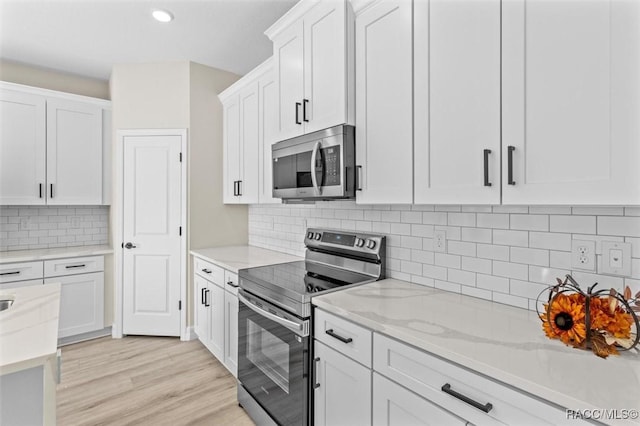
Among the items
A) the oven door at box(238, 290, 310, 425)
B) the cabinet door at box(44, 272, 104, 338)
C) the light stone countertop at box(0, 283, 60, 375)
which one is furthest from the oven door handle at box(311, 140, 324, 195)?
the cabinet door at box(44, 272, 104, 338)

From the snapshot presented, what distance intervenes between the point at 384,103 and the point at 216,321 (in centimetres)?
217

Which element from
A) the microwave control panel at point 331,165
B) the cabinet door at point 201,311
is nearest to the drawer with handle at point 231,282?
the cabinet door at point 201,311

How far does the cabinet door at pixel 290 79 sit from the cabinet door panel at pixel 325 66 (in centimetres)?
7

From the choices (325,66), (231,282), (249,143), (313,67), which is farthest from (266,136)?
(231,282)

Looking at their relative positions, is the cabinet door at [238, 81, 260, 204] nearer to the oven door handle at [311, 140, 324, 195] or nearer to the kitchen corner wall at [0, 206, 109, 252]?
the oven door handle at [311, 140, 324, 195]

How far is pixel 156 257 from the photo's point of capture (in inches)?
135

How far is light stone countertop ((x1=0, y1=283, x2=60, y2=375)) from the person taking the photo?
3.64 ft

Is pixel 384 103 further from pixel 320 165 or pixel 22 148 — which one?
pixel 22 148

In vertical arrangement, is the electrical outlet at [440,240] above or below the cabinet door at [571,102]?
below

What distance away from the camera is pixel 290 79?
216 cm

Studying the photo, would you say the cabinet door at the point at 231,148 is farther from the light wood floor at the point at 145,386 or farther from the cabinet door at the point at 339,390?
the cabinet door at the point at 339,390

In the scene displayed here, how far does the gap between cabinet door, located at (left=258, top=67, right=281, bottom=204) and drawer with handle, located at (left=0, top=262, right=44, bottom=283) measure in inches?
89.9

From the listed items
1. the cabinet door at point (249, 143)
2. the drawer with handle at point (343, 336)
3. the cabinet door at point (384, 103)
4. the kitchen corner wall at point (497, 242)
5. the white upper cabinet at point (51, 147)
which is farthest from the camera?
the white upper cabinet at point (51, 147)

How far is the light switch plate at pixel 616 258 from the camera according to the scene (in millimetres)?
1175
